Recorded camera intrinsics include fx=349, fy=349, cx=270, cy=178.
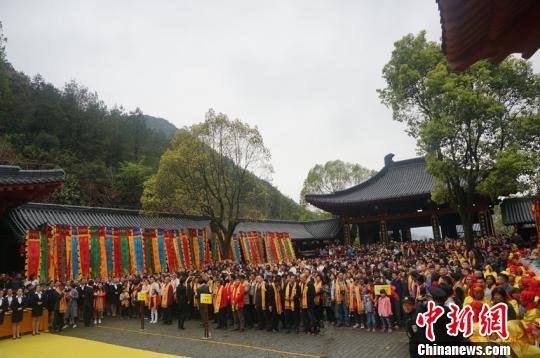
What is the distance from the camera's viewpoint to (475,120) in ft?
49.0

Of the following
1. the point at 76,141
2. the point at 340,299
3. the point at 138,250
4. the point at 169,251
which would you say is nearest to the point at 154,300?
the point at 138,250

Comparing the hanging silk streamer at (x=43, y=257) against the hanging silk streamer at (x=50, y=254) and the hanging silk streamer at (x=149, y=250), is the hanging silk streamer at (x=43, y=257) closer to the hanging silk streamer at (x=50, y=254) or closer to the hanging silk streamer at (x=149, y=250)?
the hanging silk streamer at (x=50, y=254)

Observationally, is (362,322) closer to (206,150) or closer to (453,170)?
(453,170)

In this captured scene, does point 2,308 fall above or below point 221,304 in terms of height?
above

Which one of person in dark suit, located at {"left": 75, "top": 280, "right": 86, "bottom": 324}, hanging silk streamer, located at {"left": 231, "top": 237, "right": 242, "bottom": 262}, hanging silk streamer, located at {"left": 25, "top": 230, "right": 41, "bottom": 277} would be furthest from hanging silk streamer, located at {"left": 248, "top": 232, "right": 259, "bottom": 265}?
hanging silk streamer, located at {"left": 25, "top": 230, "right": 41, "bottom": 277}

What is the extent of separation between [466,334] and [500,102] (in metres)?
13.3

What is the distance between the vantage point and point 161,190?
2239cm

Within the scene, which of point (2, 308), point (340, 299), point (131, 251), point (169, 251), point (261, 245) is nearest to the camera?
point (340, 299)

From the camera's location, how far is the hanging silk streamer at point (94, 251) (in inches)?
706

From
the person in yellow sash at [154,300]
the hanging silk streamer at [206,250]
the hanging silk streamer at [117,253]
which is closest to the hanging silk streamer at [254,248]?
the hanging silk streamer at [206,250]

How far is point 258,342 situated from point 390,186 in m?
23.6

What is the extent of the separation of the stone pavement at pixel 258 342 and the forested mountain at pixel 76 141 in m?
17.7

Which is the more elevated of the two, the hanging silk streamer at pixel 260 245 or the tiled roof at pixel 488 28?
the tiled roof at pixel 488 28

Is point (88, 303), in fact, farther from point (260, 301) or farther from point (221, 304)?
point (260, 301)
